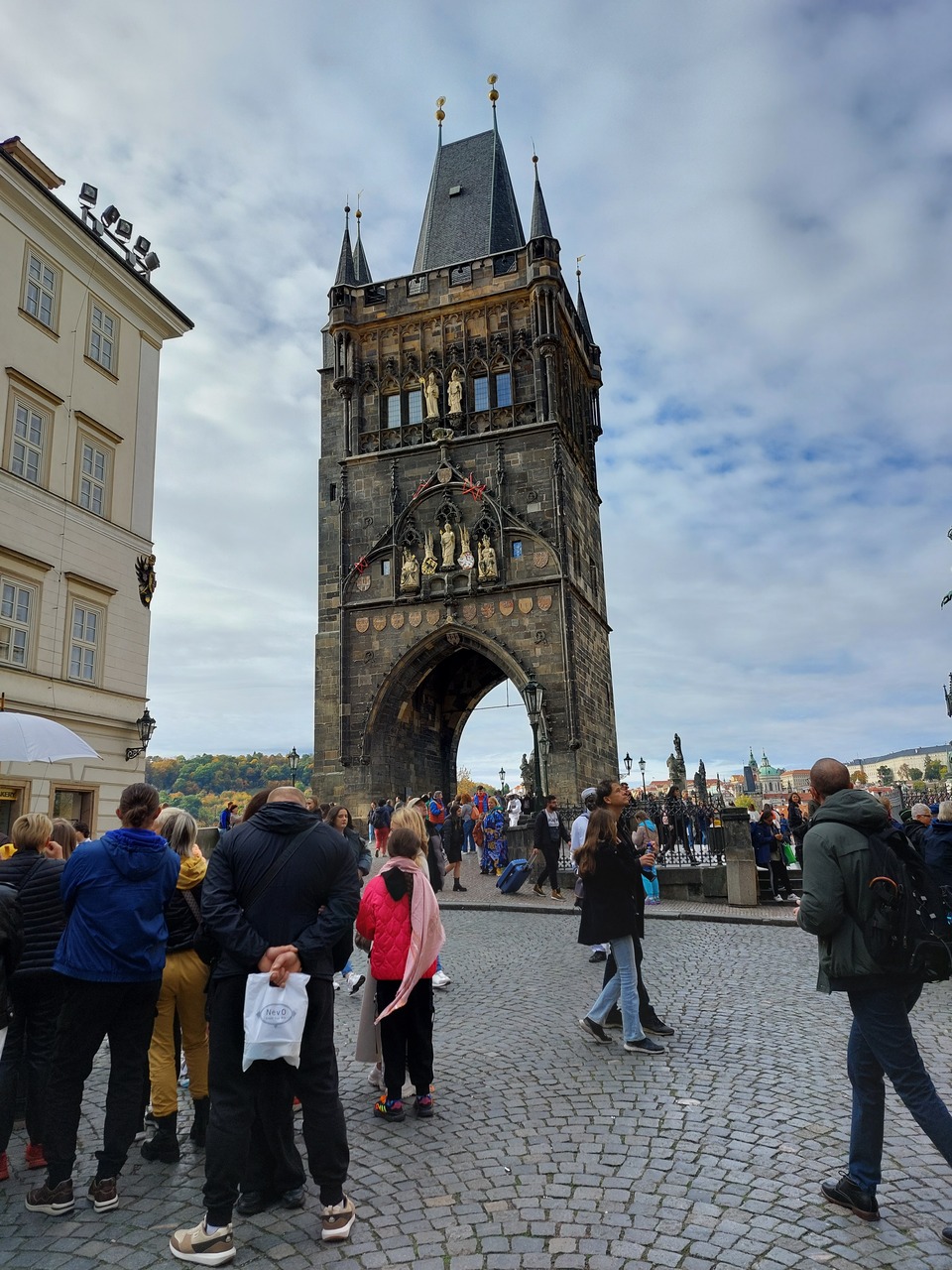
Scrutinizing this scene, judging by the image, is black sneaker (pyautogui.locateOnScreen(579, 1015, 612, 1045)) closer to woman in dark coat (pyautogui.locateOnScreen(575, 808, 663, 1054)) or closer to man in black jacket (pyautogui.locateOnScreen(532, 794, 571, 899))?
woman in dark coat (pyautogui.locateOnScreen(575, 808, 663, 1054))

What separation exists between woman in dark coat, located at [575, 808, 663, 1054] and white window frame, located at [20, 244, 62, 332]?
49.7 feet

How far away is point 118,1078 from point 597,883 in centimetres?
317

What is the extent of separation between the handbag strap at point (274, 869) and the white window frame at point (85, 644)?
530 inches

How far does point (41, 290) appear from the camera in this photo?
16422 millimetres

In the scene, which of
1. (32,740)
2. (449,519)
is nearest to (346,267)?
(449,519)

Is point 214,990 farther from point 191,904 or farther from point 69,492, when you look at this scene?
point 69,492

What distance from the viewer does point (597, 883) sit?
586cm

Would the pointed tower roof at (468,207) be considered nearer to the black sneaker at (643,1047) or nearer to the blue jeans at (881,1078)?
the black sneaker at (643,1047)

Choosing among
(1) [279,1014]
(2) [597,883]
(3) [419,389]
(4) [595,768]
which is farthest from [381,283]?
(1) [279,1014]

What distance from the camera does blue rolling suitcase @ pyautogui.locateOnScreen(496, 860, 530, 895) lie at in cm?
1517

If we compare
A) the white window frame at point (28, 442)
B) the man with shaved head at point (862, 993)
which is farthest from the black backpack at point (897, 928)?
the white window frame at point (28, 442)

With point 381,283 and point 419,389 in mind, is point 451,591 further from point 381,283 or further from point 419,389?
point 381,283

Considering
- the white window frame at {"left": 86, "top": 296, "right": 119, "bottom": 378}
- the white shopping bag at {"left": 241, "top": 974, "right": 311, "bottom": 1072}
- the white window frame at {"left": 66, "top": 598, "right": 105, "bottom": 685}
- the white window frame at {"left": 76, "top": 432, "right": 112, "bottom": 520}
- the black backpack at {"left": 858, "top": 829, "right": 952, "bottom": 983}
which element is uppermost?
the white window frame at {"left": 86, "top": 296, "right": 119, "bottom": 378}

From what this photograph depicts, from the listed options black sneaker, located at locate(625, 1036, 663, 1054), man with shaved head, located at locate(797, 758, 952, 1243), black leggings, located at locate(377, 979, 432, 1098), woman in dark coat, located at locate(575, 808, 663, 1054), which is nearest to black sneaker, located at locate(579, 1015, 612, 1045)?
woman in dark coat, located at locate(575, 808, 663, 1054)
